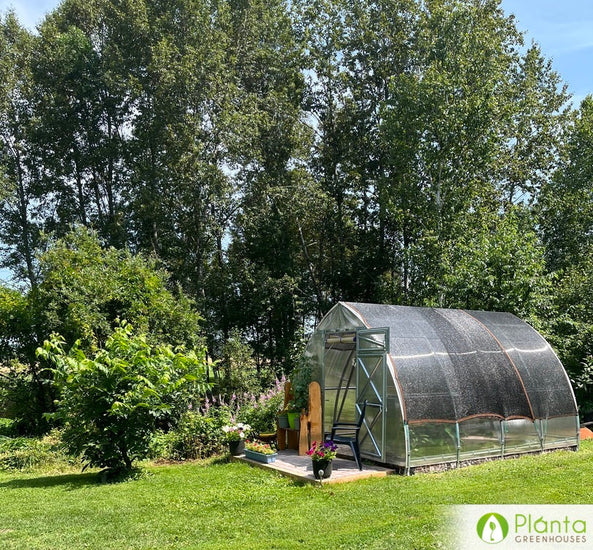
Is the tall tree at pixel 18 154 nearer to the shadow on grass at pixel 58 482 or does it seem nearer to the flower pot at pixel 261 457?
the shadow on grass at pixel 58 482

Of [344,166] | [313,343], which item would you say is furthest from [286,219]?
[313,343]

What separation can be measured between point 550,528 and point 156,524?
13.5 feet

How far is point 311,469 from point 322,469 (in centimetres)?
87

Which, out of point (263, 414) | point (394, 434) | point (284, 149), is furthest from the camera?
point (284, 149)

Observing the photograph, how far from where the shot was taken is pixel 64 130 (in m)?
22.4

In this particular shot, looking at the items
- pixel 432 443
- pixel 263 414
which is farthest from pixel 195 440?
pixel 432 443

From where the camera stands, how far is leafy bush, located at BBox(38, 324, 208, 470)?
27.6ft

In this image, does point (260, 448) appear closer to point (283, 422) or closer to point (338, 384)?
point (283, 422)

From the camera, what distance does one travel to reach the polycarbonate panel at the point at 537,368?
1072 cm

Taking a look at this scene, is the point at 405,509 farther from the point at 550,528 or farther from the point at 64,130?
the point at 64,130

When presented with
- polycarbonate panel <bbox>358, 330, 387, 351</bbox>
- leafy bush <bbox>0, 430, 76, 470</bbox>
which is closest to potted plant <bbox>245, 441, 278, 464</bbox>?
polycarbonate panel <bbox>358, 330, 387, 351</bbox>

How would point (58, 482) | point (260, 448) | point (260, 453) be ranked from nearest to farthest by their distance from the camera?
point (58, 482), point (260, 453), point (260, 448)

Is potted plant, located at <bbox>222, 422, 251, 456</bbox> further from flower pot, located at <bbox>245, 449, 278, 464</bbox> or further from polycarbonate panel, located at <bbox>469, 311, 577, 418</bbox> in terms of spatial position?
polycarbonate panel, located at <bbox>469, 311, 577, 418</bbox>

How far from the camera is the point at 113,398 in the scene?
843 centimetres
